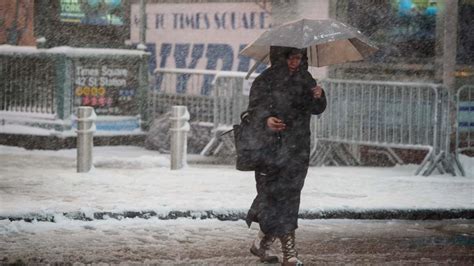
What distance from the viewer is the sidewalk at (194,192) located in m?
11.5

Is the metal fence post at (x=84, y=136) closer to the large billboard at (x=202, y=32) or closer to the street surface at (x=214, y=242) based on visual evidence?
the street surface at (x=214, y=242)

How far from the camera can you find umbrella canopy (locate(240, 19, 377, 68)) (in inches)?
351

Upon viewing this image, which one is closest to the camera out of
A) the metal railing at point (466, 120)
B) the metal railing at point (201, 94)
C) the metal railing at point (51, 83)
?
the metal railing at point (466, 120)

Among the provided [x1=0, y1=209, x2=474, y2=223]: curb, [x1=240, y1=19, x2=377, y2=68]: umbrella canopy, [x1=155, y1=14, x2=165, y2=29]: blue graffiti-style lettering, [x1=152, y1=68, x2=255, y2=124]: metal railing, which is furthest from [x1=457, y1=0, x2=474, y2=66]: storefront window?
[x1=240, y1=19, x2=377, y2=68]: umbrella canopy

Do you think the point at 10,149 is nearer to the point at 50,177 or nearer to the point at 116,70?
the point at 116,70

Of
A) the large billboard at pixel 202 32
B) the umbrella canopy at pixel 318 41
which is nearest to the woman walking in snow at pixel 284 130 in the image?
the umbrella canopy at pixel 318 41

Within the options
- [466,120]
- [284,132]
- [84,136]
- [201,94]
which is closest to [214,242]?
[284,132]

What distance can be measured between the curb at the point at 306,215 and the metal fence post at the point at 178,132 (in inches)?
141

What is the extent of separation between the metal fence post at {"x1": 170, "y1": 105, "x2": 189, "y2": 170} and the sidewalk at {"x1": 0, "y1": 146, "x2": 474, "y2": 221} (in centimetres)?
22

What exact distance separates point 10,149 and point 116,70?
8.13 ft

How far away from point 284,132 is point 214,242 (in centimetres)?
173

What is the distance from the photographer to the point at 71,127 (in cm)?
1869

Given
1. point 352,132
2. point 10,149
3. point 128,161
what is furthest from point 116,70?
point 352,132

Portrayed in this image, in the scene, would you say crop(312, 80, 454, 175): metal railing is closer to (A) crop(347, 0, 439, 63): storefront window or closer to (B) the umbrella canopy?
(A) crop(347, 0, 439, 63): storefront window
